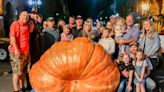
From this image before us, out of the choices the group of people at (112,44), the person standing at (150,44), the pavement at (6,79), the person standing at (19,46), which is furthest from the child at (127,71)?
the person standing at (19,46)

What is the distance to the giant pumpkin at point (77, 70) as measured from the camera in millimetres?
5926

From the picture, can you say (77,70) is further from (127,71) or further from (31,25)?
(31,25)

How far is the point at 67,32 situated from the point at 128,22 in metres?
1.30

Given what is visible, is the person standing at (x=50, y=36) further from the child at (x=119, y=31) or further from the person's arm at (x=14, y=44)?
the child at (x=119, y=31)

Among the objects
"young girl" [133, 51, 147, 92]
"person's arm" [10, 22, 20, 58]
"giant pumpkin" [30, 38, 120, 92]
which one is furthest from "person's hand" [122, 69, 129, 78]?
"person's arm" [10, 22, 20, 58]

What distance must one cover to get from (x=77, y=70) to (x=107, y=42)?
2498mm

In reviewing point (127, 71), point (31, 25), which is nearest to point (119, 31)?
point (127, 71)

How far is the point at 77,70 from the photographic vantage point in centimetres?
592

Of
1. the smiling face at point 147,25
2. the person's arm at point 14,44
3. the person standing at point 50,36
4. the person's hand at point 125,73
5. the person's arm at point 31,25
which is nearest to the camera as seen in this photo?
the person's hand at point 125,73

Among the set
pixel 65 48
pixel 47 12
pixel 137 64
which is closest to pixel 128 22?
pixel 137 64

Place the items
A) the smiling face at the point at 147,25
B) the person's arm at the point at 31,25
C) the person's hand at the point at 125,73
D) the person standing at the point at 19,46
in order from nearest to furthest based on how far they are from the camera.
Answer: the person's hand at the point at 125,73
the smiling face at the point at 147,25
the person standing at the point at 19,46
the person's arm at the point at 31,25

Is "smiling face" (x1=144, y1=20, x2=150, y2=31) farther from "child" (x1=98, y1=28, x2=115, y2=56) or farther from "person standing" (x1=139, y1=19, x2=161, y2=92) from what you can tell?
"child" (x1=98, y1=28, x2=115, y2=56)

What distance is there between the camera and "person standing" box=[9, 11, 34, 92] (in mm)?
8211

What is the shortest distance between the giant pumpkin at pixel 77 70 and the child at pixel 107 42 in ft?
6.66
